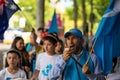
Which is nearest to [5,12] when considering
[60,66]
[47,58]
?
[47,58]

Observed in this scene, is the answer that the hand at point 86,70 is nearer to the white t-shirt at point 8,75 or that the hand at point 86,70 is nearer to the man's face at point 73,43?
the man's face at point 73,43

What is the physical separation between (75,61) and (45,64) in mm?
1159

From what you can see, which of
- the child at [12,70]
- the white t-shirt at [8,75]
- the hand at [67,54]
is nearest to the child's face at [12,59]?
the child at [12,70]

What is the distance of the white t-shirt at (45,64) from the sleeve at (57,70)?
41cm

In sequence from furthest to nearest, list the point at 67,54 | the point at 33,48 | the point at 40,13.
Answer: the point at 40,13 → the point at 33,48 → the point at 67,54

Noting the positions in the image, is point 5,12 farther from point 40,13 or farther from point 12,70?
point 40,13

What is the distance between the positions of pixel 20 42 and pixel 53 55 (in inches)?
91.7

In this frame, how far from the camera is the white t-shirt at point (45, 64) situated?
7181 millimetres

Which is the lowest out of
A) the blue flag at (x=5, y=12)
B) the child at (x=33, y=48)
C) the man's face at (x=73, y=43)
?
the child at (x=33, y=48)

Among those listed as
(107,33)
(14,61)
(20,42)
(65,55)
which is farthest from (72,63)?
(20,42)

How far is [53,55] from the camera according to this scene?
7391 mm

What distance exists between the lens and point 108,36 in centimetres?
640

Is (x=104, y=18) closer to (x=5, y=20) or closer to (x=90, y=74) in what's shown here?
(x=90, y=74)

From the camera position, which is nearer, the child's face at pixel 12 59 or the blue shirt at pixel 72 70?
the blue shirt at pixel 72 70
